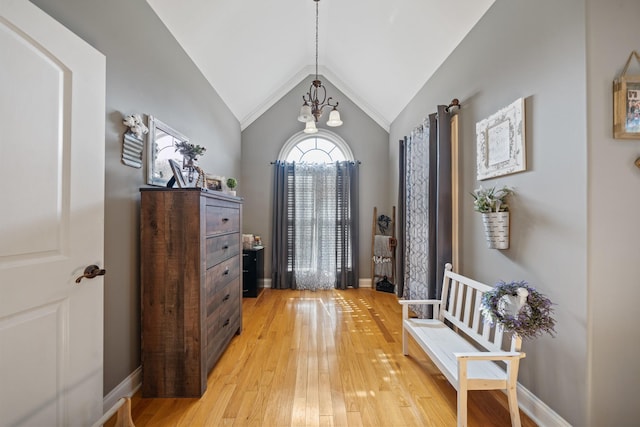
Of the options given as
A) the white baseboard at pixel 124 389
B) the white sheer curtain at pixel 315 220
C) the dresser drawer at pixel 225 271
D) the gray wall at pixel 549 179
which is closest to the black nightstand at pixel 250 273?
the white sheer curtain at pixel 315 220

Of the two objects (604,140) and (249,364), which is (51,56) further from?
(604,140)

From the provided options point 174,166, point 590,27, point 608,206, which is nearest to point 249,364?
point 174,166

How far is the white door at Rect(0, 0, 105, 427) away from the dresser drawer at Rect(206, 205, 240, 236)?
682 millimetres

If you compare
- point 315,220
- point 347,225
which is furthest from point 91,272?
point 347,225

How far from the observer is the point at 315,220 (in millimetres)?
4434

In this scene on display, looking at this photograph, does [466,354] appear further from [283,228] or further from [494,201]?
[283,228]

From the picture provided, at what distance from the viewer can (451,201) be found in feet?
8.00

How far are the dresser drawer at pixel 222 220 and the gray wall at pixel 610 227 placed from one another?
7.20 feet

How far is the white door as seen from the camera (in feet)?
3.08

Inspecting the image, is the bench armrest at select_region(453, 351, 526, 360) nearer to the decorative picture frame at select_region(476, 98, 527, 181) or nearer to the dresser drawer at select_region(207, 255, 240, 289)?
the decorative picture frame at select_region(476, 98, 527, 181)

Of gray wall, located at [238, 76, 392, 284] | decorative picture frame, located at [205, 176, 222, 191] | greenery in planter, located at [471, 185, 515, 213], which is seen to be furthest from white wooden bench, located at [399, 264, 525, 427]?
gray wall, located at [238, 76, 392, 284]

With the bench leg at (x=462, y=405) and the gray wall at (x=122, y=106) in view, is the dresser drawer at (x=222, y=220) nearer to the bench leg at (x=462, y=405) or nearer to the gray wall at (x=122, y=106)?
the gray wall at (x=122, y=106)

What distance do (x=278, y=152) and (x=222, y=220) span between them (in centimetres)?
260

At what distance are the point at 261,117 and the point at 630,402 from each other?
16.1ft
